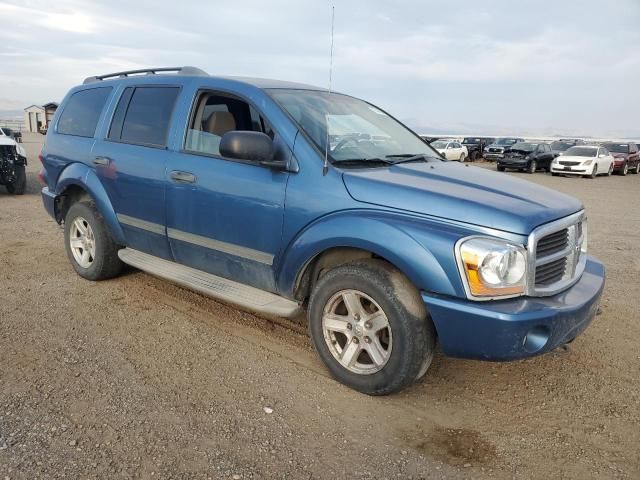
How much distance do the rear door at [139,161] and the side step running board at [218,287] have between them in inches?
3.7

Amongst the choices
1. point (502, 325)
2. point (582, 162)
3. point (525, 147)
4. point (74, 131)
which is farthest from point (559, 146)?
point (502, 325)

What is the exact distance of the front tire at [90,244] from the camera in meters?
4.85

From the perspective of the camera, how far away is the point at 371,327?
316 cm

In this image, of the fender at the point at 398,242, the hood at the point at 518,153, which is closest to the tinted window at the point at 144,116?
the fender at the point at 398,242

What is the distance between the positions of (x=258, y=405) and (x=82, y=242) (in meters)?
2.98

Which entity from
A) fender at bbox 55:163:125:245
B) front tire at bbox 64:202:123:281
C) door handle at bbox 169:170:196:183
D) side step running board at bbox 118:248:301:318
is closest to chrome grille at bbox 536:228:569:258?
side step running board at bbox 118:248:301:318

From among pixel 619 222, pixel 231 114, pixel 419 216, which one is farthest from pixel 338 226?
pixel 619 222

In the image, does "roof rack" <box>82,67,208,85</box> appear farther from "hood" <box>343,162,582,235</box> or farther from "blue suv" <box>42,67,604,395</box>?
"hood" <box>343,162,582,235</box>

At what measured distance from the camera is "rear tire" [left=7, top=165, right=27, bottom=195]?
10.6 metres

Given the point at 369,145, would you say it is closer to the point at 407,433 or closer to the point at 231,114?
the point at 231,114

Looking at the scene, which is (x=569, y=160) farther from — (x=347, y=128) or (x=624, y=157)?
(x=347, y=128)

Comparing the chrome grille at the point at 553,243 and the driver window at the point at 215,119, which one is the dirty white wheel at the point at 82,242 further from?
the chrome grille at the point at 553,243

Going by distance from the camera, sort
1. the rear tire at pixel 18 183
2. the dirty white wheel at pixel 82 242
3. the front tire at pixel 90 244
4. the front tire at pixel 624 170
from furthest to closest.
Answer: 1. the front tire at pixel 624 170
2. the rear tire at pixel 18 183
3. the dirty white wheel at pixel 82 242
4. the front tire at pixel 90 244

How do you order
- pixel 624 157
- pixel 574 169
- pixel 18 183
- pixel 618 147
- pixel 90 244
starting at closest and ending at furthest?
pixel 90 244, pixel 18 183, pixel 574 169, pixel 624 157, pixel 618 147
